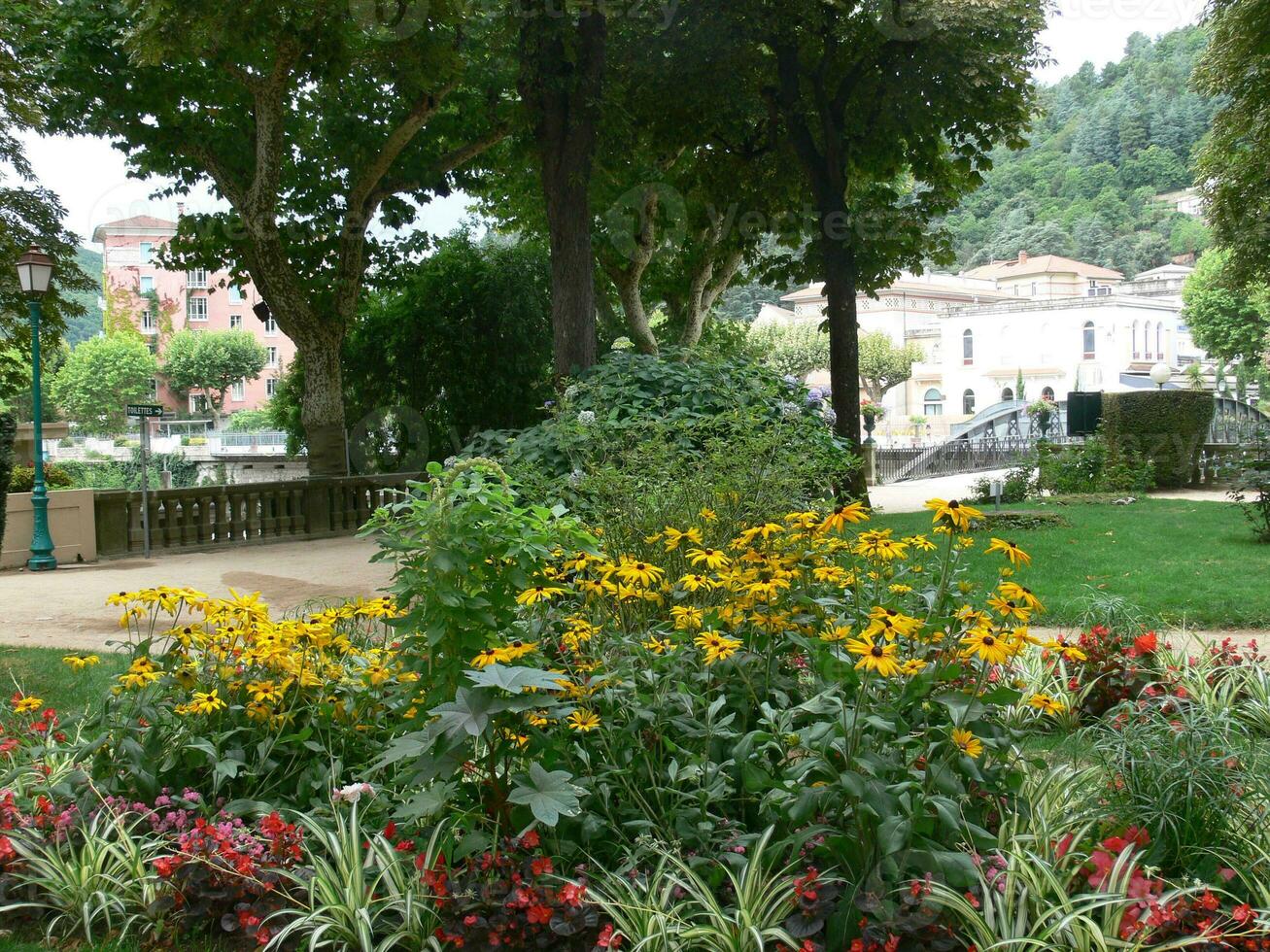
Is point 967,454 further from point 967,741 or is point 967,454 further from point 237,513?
point 967,741

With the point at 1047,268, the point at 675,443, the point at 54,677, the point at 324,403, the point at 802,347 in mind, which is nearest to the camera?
the point at 54,677

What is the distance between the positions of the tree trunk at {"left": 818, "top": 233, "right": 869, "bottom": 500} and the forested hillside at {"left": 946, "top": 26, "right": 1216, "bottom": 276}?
72.8 m

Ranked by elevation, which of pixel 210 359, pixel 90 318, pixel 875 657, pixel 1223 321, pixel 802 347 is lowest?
pixel 875 657

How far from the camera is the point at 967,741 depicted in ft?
10.0

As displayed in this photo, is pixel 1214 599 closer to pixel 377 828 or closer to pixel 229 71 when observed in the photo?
pixel 377 828

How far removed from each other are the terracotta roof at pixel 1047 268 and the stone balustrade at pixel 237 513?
269 feet

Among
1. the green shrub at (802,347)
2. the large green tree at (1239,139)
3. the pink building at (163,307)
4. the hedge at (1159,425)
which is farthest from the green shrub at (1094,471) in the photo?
the pink building at (163,307)

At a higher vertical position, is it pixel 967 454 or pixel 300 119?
pixel 300 119

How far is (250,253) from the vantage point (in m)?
18.4

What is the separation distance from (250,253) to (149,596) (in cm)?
1566

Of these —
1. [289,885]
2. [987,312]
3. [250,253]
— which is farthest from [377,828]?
[987,312]

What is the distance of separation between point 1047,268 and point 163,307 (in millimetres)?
71291

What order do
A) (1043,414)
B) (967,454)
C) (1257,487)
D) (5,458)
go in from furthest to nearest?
(967,454) → (1043,414) → (1257,487) → (5,458)

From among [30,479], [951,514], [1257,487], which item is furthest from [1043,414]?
[951,514]
